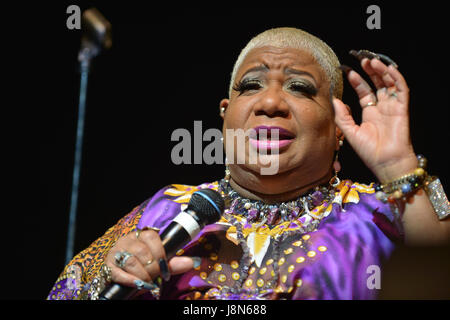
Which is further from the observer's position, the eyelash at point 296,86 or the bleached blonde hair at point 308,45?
the bleached blonde hair at point 308,45

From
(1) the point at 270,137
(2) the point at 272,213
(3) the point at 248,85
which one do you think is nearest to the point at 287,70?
(3) the point at 248,85

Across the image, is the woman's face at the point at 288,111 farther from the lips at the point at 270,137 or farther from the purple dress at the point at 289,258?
the purple dress at the point at 289,258

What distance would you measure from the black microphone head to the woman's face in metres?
0.28

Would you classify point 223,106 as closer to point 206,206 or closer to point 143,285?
point 206,206

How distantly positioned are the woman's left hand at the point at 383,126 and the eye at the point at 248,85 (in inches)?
13.7

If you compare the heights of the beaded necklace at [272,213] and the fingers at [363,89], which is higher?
the fingers at [363,89]

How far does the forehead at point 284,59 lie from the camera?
183cm

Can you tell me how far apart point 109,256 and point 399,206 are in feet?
2.79

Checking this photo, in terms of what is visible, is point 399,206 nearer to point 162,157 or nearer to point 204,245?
point 204,245

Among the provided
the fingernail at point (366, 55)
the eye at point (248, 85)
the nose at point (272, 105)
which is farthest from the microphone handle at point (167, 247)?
the fingernail at point (366, 55)

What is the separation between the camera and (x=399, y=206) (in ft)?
4.96

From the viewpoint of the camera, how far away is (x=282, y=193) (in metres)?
1.79

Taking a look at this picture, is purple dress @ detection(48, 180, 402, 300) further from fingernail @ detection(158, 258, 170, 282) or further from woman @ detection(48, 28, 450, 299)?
fingernail @ detection(158, 258, 170, 282)

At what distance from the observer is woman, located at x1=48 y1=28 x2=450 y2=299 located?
1.49m
